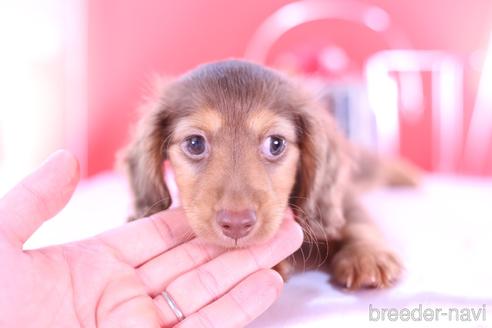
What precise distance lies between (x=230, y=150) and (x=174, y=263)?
0.35 meters

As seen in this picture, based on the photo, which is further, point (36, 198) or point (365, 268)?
point (365, 268)

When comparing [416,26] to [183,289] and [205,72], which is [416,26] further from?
[183,289]

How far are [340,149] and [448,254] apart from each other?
1.72 ft

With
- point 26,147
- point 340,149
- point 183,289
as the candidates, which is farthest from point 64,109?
point 183,289

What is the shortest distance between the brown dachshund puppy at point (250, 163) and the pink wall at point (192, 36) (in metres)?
2.84

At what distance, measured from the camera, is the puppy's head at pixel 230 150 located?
134 centimetres

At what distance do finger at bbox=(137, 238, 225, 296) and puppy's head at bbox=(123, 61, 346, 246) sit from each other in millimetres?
77

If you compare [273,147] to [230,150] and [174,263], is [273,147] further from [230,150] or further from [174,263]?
[174,263]

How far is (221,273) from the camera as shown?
1.31 m

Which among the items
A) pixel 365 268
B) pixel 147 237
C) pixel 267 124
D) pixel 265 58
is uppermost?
pixel 265 58

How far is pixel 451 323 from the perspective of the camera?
3.99ft

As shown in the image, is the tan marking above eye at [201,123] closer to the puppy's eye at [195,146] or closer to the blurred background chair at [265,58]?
the puppy's eye at [195,146]

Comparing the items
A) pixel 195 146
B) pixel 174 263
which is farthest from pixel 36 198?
pixel 195 146

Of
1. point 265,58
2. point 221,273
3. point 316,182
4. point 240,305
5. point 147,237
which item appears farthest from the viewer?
point 265,58
